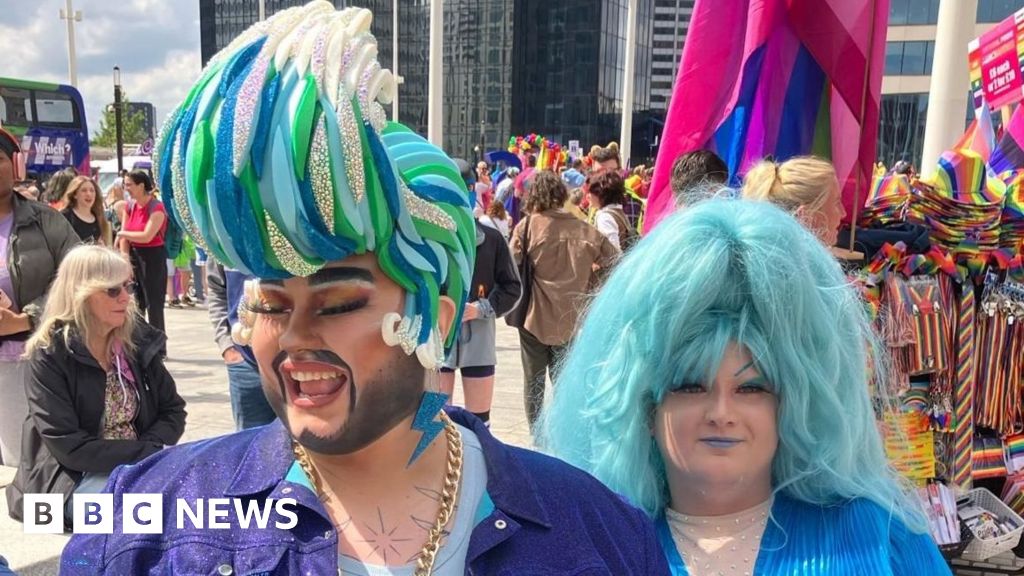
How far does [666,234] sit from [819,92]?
175cm

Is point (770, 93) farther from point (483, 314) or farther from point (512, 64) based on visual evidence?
point (512, 64)

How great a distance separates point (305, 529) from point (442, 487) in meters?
0.20

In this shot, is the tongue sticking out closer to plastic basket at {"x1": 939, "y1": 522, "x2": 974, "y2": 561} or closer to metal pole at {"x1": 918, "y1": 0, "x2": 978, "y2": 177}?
plastic basket at {"x1": 939, "y1": 522, "x2": 974, "y2": 561}

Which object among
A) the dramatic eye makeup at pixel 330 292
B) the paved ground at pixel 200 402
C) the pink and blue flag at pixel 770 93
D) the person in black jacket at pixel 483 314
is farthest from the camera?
the person in black jacket at pixel 483 314

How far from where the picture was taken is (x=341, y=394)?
1.01 meters

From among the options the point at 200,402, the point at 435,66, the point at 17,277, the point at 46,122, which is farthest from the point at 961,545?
the point at 435,66

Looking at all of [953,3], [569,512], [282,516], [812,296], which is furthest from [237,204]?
[953,3]

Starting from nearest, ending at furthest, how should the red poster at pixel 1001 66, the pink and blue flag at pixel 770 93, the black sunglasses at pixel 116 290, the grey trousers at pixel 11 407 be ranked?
the pink and blue flag at pixel 770 93 → the black sunglasses at pixel 116 290 → the grey trousers at pixel 11 407 → the red poster at pixel 1001 66

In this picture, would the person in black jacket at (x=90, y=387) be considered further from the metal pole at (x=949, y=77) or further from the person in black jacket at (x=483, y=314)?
the metal pole at (x=949, y=77)

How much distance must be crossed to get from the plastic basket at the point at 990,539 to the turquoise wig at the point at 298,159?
2.78 m

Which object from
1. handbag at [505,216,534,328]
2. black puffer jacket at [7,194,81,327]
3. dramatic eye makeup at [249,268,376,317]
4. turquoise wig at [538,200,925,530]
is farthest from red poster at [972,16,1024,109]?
black puffer jacket at [7,194,81,327]

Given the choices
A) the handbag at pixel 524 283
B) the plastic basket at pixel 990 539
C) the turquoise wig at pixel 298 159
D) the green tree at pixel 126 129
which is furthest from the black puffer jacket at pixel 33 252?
the green tree at pixel 126 129

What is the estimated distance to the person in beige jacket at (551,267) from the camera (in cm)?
453

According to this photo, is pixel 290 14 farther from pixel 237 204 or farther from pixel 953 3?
pixel 953 3
